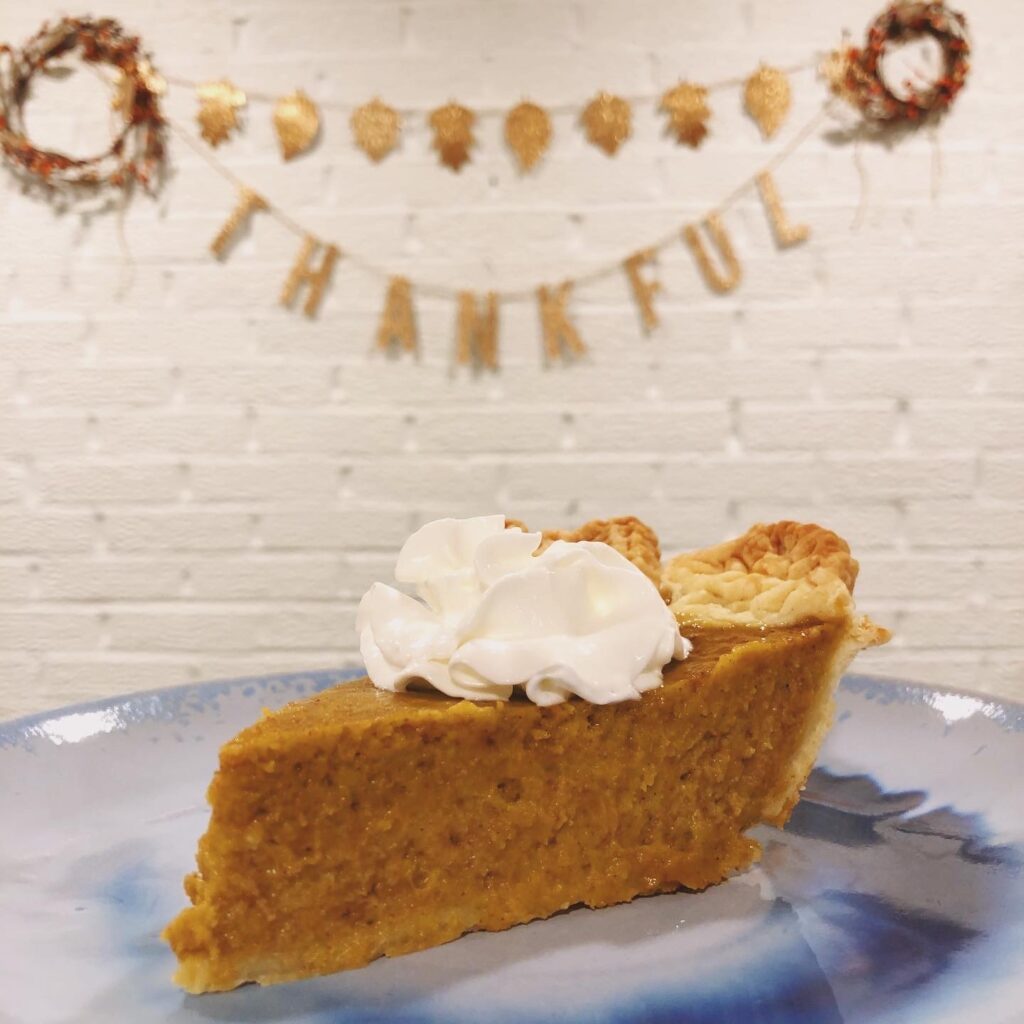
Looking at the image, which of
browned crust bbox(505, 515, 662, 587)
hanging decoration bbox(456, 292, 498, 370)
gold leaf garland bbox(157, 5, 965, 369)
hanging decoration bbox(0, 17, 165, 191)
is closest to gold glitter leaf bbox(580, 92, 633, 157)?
gold leaf garland bbox(157, 5, 965, 369)

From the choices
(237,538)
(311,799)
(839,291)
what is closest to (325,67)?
(237,538)

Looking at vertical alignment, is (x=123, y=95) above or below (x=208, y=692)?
above

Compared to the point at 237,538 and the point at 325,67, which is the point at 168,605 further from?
the point at 325,67

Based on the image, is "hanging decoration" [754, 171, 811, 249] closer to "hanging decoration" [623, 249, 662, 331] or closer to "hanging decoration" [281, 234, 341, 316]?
"hanging decoration" [623, 249, 662, 331]

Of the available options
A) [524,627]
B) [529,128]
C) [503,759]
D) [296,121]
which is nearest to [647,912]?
[503,759]

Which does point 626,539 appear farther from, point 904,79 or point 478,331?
point 904,79
